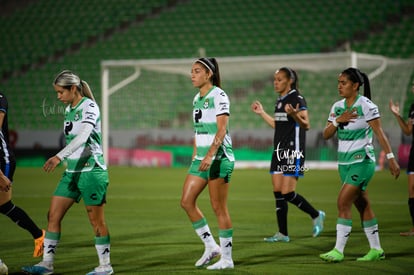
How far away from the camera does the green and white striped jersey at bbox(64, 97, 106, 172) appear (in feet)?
20.9

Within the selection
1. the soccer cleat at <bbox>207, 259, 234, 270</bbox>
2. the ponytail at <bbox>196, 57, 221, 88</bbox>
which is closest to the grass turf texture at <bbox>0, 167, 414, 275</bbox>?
the soccer cleat at <bbox>207, 259, 234, 270</bbox>

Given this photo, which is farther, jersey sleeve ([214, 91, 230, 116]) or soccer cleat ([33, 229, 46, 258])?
soccer cleat ([33, 229, 46, 258])

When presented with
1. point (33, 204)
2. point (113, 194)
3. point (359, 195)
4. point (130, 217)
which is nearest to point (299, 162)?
point (359, 195)

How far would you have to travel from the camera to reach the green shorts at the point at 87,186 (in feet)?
20.8

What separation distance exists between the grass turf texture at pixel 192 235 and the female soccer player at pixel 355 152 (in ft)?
1.05

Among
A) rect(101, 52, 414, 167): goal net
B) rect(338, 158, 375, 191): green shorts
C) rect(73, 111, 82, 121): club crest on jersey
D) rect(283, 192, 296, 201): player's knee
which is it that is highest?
rect(101, 52, 414, 167): goal net

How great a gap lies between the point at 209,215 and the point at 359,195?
16.1ft

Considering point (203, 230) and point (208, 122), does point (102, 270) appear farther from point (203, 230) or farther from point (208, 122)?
point (208, 122)

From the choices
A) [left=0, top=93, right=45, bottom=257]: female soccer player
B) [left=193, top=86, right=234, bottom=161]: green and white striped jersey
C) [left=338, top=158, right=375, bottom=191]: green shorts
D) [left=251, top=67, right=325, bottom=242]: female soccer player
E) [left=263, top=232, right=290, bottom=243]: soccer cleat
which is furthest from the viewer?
[left=251, top=67, right=325, bottom=242]: female soccer player

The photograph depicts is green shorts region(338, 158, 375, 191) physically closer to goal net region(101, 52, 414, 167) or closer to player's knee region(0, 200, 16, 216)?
player's knee region(0, 200, 16, 216)

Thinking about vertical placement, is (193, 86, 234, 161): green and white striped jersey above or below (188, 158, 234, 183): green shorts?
above

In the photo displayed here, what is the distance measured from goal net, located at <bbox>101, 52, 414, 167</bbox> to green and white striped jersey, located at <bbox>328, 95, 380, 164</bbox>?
15845mm

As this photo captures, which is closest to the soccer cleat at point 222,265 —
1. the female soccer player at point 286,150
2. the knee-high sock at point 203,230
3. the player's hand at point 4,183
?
the knee-high sock at point 203,230

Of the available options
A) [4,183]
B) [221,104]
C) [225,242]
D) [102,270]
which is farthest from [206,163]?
[4,183]
